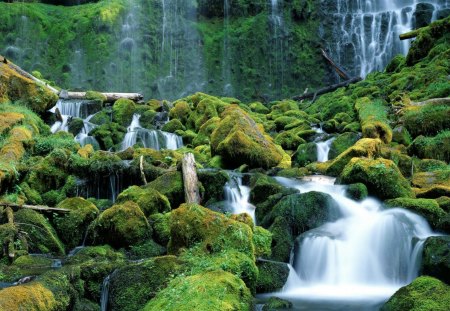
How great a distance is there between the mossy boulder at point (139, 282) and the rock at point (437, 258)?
369cm

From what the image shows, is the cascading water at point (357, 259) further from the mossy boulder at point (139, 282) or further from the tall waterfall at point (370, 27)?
the tall waterfall at point (370, 27)

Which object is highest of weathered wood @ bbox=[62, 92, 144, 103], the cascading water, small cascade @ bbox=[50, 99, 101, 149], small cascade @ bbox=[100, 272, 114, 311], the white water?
weathered wood @ bbox=[62, 92, 144, 103]

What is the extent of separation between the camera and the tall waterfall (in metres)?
30.6

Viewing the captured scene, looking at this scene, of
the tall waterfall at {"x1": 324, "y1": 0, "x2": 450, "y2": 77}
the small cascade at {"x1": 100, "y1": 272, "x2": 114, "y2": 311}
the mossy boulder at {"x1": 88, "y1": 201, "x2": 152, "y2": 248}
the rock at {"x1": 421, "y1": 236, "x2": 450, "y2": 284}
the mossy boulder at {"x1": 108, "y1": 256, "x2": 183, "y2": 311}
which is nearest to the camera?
Result: the mossy boulder at {"x1": 108, "y1": 256, "x2": 183, "y2": 311}

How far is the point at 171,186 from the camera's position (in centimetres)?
1175

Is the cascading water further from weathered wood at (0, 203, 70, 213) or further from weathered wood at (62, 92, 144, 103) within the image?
weathered wood at (62, 92, 144, 103)

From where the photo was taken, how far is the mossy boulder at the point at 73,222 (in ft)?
33.2

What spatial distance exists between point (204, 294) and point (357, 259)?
14.8ft

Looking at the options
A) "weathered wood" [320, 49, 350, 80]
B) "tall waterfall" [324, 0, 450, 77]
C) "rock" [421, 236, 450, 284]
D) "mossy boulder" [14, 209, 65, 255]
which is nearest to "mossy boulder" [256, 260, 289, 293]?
"rock" [421, 236, 450, 284]

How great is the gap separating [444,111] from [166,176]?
28.7 feet

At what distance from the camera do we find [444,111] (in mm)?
14906

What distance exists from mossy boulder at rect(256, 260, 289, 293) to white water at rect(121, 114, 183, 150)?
11457 millimetres

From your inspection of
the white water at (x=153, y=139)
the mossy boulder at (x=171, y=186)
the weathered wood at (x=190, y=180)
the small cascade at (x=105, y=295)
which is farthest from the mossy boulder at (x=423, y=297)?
the white water at (x=153, y=139)

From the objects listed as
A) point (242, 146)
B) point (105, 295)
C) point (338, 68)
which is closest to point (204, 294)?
point (105, 295)
